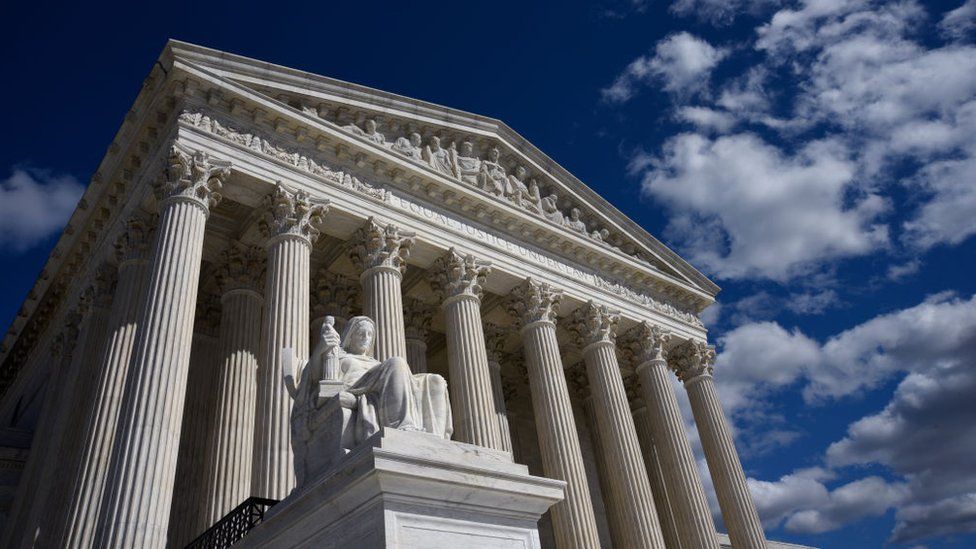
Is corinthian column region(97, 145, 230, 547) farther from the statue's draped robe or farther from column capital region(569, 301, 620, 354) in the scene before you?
column capital region(569, 301, 620, 354)

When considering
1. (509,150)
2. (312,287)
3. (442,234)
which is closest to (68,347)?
(312,287)

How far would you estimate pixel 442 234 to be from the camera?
2369 centimetres

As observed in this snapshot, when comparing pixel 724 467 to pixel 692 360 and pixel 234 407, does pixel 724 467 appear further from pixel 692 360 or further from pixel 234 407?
pixel 234 407

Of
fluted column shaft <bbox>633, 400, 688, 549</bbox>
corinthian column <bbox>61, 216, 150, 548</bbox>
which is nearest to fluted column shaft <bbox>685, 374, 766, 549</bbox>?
fluted column shaft <bbox>633, 400, 688, 549</bbox>

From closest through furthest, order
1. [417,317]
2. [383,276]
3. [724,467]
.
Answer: [383,276] → [417,317] → [724,467]

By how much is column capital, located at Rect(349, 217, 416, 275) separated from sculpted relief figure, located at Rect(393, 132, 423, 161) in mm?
3163

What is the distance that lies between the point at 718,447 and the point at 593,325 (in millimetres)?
7165

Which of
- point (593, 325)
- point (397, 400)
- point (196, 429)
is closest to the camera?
point (397, 400)

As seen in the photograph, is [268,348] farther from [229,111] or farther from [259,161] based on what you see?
[229,111]

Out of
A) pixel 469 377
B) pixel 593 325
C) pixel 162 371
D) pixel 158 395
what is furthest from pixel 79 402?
pixel 593 325

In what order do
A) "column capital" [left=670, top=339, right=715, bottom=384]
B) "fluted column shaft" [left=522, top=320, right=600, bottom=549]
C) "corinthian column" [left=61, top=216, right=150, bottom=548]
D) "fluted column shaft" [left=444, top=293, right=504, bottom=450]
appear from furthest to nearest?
"column capital" [left=670, top=339, right=715, bottom=384], "fluted column shaft" [left=522, top=320, right=600, bottom=549], "fluted column shaft" [left=444, top=293, right=504, bottom=450], "corinthian column" [left=61, top=216, right=150, bottom=548]

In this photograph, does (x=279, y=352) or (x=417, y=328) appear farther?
(x=417, y=328)

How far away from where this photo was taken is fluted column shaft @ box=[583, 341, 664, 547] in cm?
2298

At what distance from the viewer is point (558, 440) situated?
891 inches
